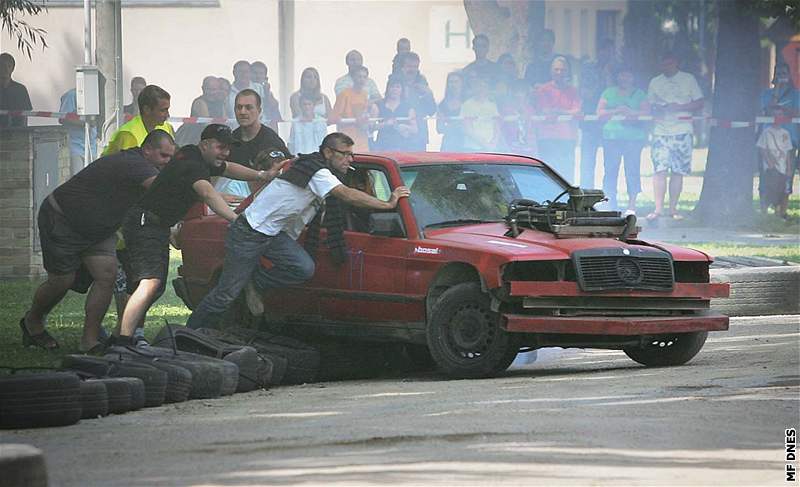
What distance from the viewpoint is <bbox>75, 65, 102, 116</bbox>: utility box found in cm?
1919

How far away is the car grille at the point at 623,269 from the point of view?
34.7 ft

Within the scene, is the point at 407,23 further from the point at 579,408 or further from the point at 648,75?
the point at 579,408

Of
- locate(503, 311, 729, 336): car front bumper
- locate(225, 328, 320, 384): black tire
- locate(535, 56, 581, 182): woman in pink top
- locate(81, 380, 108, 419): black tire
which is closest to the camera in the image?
locate(81, 380, 108, 419): black tire

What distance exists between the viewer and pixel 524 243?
10.7 meters

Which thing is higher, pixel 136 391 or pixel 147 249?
pixel 147 249

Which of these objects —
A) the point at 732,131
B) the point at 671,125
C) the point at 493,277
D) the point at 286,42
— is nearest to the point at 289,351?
the point at 493,277

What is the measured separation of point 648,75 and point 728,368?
12.9 m

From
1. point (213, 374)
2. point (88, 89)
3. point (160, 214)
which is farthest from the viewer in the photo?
point (88, 89)

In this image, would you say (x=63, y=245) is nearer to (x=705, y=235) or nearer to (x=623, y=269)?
(x=623, y=269)

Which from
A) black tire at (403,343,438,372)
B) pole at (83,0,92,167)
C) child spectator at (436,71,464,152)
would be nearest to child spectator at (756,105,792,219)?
child spectator at (436,71,464,152)

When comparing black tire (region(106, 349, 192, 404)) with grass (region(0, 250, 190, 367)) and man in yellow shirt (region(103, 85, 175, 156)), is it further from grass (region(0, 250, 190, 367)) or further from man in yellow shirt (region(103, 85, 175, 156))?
man in yellow shirt (region(103, 85, 175, 156))

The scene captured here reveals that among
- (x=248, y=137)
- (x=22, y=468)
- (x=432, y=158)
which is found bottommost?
(x=22, y=468)

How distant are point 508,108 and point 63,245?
11073 millimetres

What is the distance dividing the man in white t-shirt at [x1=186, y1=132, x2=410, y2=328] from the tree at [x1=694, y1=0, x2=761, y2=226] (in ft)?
45.3
